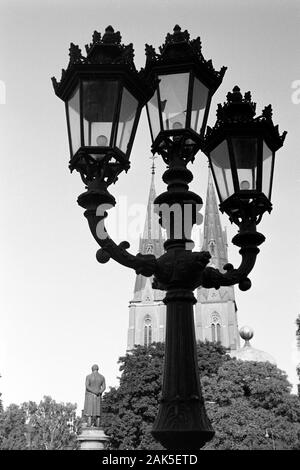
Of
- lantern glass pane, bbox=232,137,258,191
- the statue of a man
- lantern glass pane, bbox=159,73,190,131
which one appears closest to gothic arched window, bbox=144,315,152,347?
the statue of a man

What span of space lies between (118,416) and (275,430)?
14226mm

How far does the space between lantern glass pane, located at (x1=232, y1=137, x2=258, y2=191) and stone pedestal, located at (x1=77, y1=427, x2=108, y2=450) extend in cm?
1417

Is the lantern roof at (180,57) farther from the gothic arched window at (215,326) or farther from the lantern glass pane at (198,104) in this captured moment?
the gothic arched window at (215,326)

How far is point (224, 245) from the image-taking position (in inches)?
2817

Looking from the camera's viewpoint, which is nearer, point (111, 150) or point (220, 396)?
point (111, 150)

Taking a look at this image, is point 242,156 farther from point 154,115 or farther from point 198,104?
point 154,115

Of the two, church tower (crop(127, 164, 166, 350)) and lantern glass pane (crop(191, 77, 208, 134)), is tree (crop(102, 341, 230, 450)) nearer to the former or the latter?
church tower (crop(127, 164, 166, 350))

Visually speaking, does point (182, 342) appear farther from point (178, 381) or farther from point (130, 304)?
point (130, 304)

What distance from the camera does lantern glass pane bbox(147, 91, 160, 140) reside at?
4.22m

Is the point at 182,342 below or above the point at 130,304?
below

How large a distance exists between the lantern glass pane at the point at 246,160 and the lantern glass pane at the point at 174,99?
603 mm
